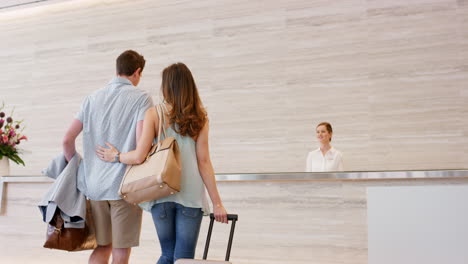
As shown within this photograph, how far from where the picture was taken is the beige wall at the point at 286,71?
4.77 meters

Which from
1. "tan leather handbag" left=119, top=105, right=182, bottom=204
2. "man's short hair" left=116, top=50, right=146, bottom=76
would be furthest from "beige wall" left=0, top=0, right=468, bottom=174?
"tan leather handbag" left=119, top=105, right=182, bottom=204

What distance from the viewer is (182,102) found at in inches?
84.9

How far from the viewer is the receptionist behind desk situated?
4883mm

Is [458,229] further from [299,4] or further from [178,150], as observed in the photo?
[299,4]

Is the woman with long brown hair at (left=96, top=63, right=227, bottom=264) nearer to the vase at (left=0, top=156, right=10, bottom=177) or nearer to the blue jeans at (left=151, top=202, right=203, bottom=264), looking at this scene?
the blue jeans at (left=151, top=202, right=203, bottom=264)

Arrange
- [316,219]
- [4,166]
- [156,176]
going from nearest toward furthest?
[156,176], [316,219], [4,166]

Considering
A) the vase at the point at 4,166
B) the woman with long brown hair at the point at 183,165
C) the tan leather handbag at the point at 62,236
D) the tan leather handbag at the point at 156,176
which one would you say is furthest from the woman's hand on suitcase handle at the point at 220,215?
the vase at the point at 4,166

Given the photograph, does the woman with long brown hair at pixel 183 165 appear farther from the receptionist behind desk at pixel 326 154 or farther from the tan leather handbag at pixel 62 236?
the receptionist behind desk at pixel 326 154

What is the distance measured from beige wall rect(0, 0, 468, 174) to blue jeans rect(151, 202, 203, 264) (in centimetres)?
308

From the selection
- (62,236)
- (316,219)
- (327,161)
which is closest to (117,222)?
(62,236)

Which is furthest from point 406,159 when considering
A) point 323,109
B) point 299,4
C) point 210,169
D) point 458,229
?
point 210,169

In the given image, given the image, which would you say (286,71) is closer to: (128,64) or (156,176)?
(128,64)

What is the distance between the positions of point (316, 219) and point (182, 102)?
1469 mm

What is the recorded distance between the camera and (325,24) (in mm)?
5133
